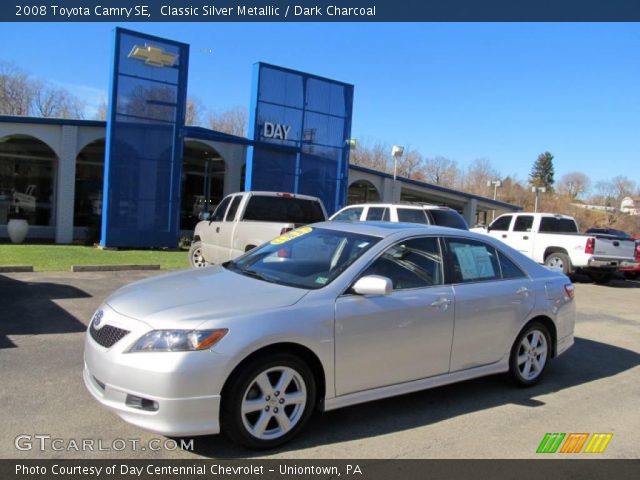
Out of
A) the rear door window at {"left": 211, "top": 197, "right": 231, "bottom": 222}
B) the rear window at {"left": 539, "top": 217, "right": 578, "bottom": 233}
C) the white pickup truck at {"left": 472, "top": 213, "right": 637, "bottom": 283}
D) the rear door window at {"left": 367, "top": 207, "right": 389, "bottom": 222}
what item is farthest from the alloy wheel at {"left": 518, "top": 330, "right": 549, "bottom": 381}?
the rear window at {"left": 539, "top": 217, "right": 578, "bottom": 233}

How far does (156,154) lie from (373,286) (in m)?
15.4

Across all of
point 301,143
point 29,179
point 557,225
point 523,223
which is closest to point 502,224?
point 523,223

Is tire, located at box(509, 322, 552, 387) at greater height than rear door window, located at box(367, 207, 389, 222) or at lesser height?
lesser

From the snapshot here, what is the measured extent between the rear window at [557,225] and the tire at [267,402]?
14255 millimetres

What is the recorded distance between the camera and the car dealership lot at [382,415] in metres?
3.79

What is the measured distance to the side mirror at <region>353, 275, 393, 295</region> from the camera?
13.4 feet

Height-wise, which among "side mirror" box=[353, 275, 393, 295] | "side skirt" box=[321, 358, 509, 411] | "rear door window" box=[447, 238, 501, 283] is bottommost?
"side skirt" box=[321, 358, 509, 411]

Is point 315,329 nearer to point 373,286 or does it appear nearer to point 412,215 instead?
point 373,286

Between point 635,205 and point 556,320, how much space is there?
91.4m

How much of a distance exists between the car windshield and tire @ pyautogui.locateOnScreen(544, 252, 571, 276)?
12.4 m

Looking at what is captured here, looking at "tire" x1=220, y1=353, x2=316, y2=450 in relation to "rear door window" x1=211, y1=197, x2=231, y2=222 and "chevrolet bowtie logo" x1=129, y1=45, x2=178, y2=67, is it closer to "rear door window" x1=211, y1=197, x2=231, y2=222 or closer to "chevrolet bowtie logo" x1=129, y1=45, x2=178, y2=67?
"rear door window" x1=211, y1=197, x2=231, y2=222

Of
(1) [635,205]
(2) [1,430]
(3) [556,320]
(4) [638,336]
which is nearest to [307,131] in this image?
(4) [638,336]

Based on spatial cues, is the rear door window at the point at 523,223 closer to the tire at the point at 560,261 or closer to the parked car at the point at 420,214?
the tire at the point at 560,261
